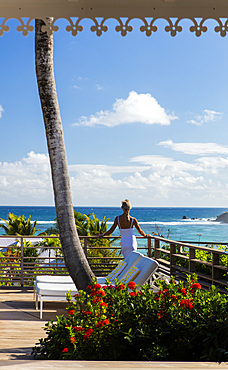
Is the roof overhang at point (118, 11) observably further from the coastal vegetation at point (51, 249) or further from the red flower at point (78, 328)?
the coastal vegetation at point (51, 249)

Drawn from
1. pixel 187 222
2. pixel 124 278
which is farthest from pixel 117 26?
pixel 187 222

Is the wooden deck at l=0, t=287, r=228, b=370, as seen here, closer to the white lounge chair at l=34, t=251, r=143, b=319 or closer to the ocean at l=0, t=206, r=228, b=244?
the white lounge chair at l=34, t=251, r=143, b=319

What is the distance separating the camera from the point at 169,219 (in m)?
50.3

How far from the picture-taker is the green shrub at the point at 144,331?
2.79 m

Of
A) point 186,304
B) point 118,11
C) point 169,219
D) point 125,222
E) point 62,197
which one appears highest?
point 118,11

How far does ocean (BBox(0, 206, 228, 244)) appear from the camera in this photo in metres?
43.1

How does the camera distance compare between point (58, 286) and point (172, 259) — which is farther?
point (172, 259)

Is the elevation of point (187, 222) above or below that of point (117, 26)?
below

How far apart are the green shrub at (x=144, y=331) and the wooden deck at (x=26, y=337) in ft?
1.18

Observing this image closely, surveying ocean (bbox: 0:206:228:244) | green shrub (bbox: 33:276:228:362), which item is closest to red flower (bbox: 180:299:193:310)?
green shrub (bbox: 33:276:228:362)

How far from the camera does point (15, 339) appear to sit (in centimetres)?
456

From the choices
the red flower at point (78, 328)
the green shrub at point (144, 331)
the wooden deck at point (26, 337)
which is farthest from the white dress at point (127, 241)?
the red flower at point (78, 328)

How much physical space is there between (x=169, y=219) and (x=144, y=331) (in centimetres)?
4797

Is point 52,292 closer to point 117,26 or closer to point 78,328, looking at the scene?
point 78,328
